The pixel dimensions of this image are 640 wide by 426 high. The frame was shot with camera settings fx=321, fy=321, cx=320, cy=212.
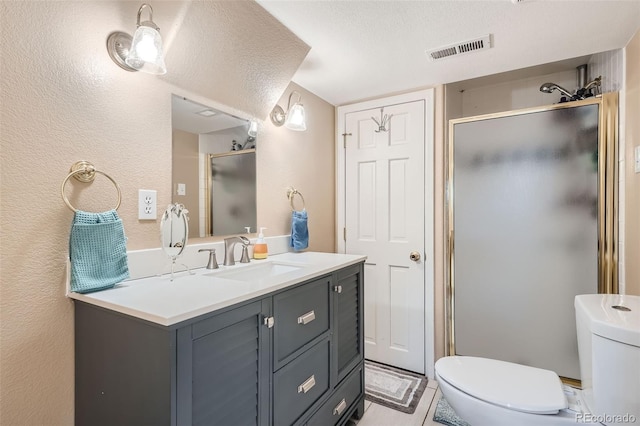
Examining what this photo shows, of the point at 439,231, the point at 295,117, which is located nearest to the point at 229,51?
the point at 295,117

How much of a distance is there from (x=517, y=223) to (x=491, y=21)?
1.17 metres

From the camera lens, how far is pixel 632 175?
63.2 inches

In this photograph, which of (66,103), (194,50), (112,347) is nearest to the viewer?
(112,347)

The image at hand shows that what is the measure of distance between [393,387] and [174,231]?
5.70ft

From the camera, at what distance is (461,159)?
2193 mm

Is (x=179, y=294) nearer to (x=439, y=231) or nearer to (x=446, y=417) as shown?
(x=446, y=417)

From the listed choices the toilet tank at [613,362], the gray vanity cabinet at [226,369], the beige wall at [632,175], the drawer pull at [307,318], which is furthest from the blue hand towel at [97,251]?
the beige wall at [632,175]

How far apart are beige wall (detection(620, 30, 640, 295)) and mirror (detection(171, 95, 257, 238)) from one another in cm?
193

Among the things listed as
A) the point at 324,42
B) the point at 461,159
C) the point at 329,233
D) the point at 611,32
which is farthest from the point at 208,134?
the point at 611,32

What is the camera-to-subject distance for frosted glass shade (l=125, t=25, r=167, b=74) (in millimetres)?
1098

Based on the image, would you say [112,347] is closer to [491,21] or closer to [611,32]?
[491,21]

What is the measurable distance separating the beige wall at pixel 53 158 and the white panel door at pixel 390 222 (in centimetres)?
156

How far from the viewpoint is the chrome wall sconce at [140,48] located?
1.10 meters

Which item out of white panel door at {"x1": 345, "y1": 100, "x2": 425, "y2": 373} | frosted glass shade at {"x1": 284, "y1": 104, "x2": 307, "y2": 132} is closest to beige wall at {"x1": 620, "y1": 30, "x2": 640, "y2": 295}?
white panel door at {"x1": 345, "y1": 100, "x2": 425, "y2": 373}
